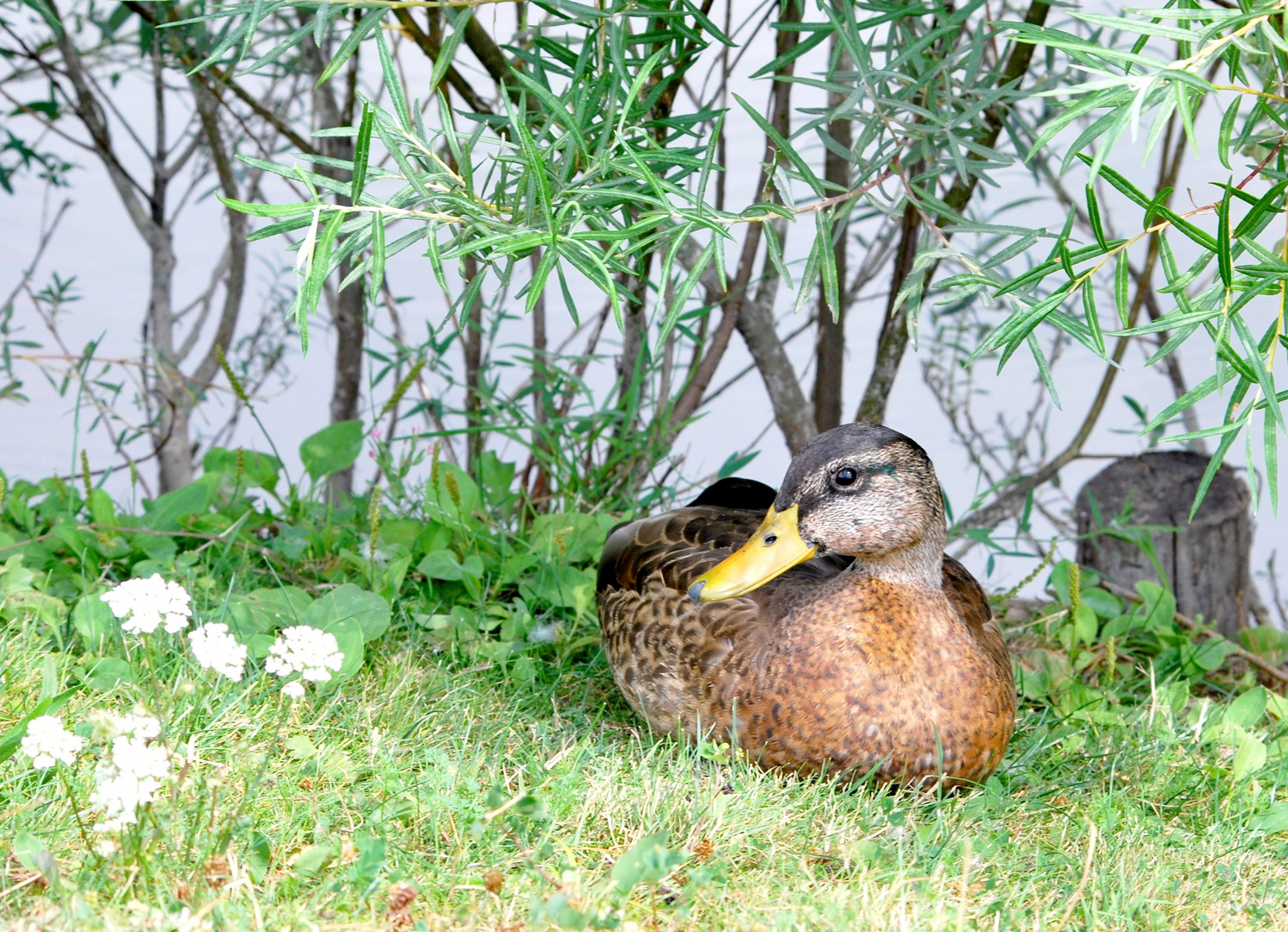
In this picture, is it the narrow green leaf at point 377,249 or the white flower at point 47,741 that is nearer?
the white flower at point 47,741

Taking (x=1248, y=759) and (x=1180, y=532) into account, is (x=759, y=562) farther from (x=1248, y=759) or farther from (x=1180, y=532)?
(x=1180, y=532)

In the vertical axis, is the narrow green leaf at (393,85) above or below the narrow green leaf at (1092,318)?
above

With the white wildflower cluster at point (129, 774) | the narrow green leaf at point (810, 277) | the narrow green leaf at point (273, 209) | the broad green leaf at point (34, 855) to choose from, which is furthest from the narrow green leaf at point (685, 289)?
the broad green leaf at point (34, 855)

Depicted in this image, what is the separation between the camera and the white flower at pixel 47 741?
1457 millimetres

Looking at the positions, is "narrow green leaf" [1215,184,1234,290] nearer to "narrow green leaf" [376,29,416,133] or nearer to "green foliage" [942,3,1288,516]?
"green foliage" [942,3,1288,516]

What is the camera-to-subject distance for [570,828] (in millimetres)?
1792

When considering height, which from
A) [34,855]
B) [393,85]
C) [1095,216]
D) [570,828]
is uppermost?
[393,85]

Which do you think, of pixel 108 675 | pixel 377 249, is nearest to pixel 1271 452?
pixel 377 249

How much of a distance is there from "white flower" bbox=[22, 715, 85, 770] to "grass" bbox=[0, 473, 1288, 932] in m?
0.09

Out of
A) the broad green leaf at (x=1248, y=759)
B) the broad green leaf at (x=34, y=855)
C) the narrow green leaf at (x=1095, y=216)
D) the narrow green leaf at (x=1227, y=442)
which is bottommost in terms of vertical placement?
the broad green leaf at (x=1248, y=759)

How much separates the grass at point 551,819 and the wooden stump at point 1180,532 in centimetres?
100

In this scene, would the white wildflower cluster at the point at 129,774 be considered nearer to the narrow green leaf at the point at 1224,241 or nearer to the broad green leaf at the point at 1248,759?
the narrow green leaf at the point at 1224,241

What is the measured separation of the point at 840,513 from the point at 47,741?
127 cm

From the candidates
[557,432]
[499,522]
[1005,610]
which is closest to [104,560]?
[499,522]
